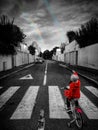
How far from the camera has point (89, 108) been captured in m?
4.62

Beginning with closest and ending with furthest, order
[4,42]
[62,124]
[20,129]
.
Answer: [20,129], [62,124], [4,42]

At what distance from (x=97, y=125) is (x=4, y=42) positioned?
16.3 m

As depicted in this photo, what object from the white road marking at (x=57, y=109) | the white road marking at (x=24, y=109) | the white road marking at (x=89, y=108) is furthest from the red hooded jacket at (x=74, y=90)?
the white road marking at (x=24, y=109)

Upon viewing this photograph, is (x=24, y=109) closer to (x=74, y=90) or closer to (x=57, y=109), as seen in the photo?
(x=57, y=109)

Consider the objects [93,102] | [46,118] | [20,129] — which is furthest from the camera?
[93,102]

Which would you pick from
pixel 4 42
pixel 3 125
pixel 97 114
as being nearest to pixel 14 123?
pixel 3 125

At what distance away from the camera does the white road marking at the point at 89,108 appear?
13.3 ft

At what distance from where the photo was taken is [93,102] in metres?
5.24

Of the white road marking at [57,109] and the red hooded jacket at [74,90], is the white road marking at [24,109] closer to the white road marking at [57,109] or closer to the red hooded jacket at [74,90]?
the white road marking at [57,109]

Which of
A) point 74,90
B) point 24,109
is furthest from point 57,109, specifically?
point 74,90

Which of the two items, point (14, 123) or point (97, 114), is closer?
point (14, 123)

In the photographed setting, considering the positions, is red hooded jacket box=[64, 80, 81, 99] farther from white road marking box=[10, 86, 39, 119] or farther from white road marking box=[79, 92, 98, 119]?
white road marking box=[10, 86, 39, 119]

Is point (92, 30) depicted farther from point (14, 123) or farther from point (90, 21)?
point (14, 123)

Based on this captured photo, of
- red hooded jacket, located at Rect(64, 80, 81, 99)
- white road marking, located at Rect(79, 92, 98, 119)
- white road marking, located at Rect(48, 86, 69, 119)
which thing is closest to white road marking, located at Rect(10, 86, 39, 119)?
white road marking, located at Rect(48, 86, 69, 119)
